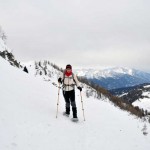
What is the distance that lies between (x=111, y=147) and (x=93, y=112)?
19.5 ft

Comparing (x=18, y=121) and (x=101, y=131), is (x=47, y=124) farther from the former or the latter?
(x=101, y=131)

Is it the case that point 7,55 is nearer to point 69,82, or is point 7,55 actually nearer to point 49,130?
point 69,82

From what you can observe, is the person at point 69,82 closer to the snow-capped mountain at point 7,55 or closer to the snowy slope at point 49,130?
the snowy slope at point 49,130

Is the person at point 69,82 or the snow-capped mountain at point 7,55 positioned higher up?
the snow-capped mountain at point 7,55

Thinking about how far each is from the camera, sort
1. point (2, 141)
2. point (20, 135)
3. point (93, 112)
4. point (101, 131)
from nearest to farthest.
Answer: point (2, 141)
point (20, 135)
point (101, 131)
point (93, 112)

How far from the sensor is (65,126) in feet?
41.9

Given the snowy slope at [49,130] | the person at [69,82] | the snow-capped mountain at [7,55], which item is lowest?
the snowy slope at [49,130]

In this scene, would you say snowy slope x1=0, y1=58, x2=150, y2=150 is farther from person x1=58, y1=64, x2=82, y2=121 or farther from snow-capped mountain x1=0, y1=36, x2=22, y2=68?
snow-capped mountain x1=0, y1=36, x2=22, y2=68

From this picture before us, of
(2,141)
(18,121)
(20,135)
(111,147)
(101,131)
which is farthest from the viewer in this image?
(101,131)

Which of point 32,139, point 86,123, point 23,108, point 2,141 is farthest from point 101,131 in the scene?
point 2,141

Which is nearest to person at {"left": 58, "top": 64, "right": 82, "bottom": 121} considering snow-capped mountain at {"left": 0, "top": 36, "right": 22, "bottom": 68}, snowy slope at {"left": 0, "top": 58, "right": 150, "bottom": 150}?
snowy slope at {"left": 0, "top": 58, "right": 150, "bottom": 150}

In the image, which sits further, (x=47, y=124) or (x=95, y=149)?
(x=47, y=124)

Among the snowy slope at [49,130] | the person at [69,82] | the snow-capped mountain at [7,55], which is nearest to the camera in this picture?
the snowy slope at [49,130]

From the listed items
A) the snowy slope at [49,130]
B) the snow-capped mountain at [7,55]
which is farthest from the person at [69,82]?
the snow-capped mountain at [7,55]
